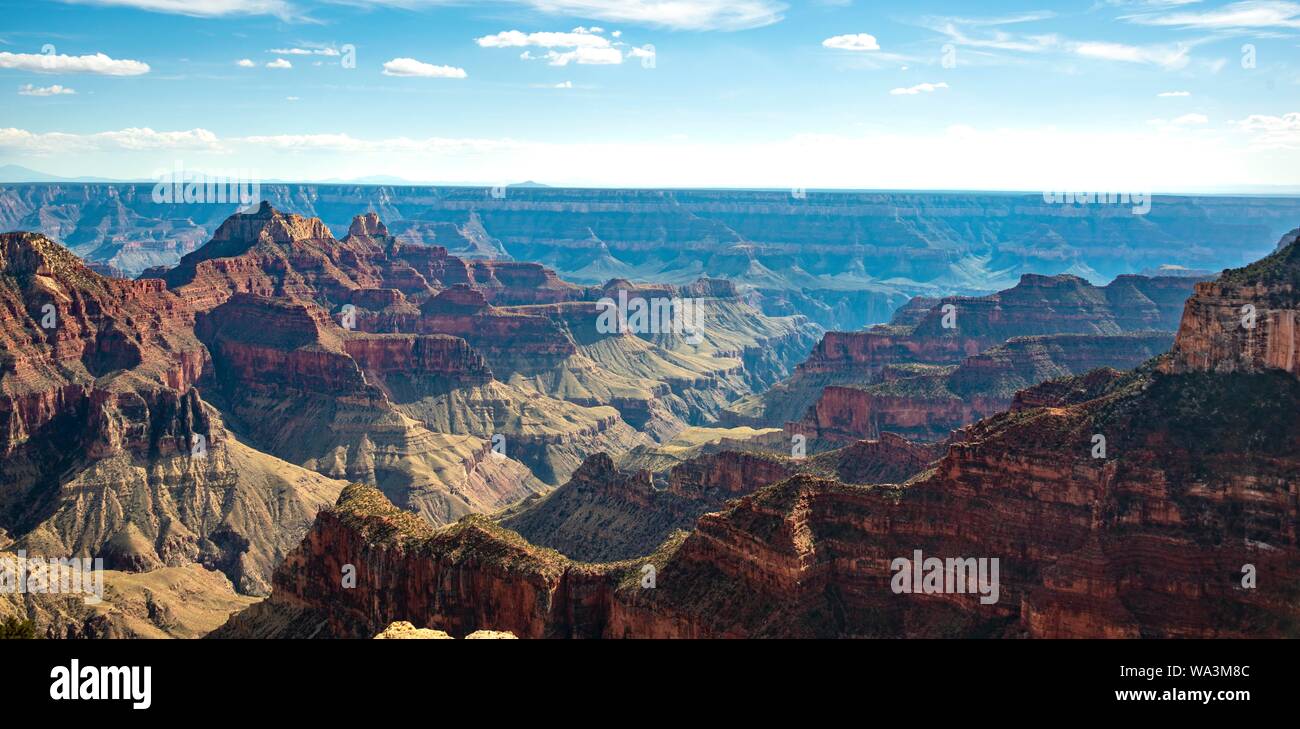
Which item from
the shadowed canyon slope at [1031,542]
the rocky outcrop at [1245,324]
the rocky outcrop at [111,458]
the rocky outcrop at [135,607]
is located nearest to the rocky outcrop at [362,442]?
the rocky outcrop at [111,458]

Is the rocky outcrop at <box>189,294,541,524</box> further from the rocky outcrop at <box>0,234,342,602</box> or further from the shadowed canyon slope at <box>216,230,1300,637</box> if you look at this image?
the shadowed canyon slope at <box>216,230,1300,637</box>

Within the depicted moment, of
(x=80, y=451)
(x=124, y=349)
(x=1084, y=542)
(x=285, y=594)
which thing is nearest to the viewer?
(x=1084, y=542)

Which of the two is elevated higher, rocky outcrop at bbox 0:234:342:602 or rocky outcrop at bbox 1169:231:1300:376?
rocky outcrop at bbox 1169:231:1300:376

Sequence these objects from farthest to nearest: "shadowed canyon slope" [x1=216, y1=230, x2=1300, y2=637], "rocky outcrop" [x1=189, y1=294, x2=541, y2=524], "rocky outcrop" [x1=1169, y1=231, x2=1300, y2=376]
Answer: "rocky outcrop" [x1=189, y1=294, x2=541, y2=524] → "rocky outcrop" [x1=1169, y1=231, x2=1300, y2=376] → "shadowed canyon slope" [x1=216, y1=230, x2=1300, y2=637]

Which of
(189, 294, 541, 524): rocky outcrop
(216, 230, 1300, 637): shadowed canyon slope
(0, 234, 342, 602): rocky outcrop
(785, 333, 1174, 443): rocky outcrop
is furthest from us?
(189, 294, 541, 524): rocky outcrop

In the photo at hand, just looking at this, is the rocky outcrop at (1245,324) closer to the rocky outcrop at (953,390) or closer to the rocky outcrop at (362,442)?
the rocky outcrop at (953,390)

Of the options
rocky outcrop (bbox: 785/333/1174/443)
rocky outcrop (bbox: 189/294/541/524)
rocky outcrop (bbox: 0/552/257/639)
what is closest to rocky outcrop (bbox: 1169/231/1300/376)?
rocky outcrop (bbox: 0/552/257/639)
